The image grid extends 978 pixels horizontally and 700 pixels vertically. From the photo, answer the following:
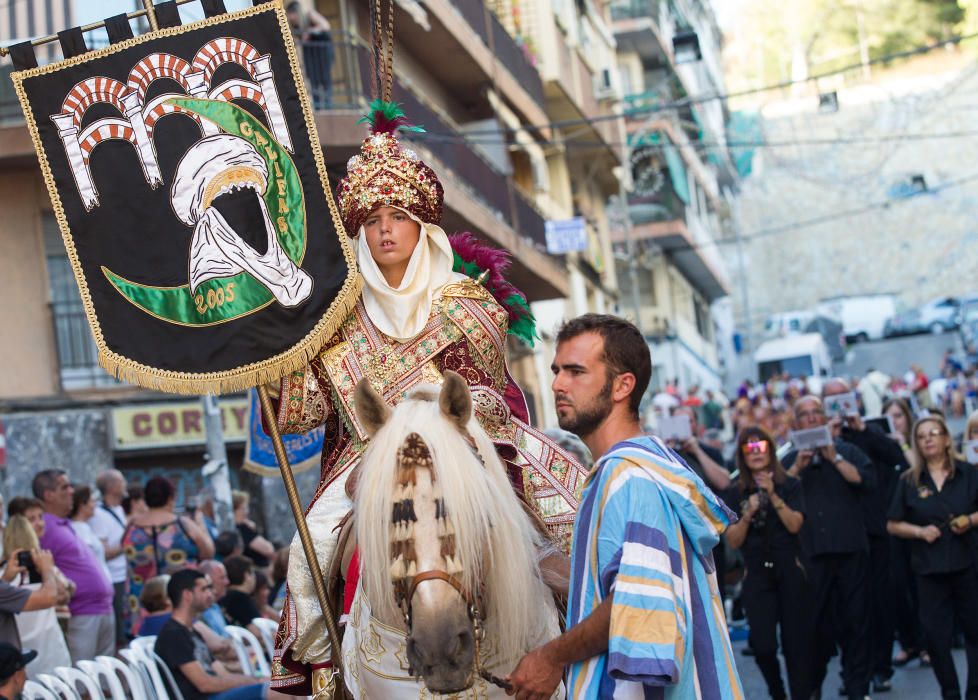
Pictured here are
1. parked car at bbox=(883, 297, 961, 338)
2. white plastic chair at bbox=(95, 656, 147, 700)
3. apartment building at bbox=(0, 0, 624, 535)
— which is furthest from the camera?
parked car at bbox=(883, 297, 961, 338)

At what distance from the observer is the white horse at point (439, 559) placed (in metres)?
4.36

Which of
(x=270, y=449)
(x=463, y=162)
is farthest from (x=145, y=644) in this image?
(x=463, y=162)

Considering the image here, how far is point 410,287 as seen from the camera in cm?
617

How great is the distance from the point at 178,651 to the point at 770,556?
14.4 ft

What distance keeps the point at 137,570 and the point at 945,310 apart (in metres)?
47.6

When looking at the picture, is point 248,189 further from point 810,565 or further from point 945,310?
point 945,310

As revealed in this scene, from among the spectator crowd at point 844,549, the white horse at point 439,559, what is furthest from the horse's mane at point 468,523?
the spectator crowd at point 844,549

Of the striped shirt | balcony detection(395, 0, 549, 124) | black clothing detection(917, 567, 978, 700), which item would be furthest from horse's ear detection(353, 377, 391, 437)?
balcony detection(395, 0, 549, 124)

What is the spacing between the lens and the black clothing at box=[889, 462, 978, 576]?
1102 cm

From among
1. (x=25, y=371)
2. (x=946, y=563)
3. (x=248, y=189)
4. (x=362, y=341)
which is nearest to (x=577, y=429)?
(x=362, y=341)

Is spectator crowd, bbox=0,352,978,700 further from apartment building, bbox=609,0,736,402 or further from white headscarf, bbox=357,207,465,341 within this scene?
apartment building, bbox=609,0,736,402

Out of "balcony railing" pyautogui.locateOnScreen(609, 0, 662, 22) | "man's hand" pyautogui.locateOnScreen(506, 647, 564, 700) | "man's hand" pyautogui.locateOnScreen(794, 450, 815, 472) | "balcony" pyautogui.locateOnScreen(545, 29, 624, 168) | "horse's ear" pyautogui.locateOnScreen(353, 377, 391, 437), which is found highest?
"balcony railing" pyautogui.locateOnScreen(609, 0, 662, 22)

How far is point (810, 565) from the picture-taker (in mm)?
11406

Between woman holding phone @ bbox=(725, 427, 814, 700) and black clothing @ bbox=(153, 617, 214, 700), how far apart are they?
401cm
